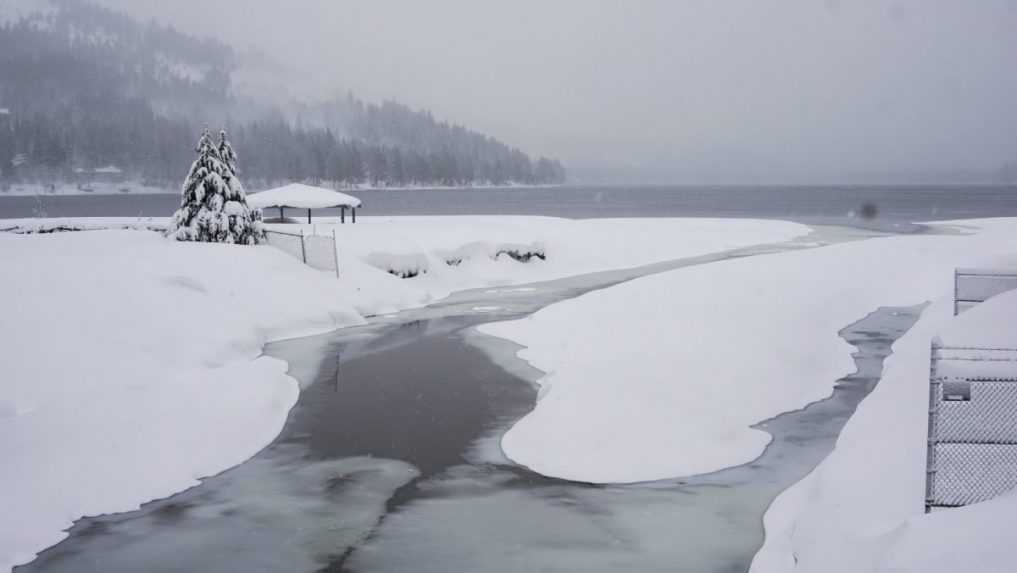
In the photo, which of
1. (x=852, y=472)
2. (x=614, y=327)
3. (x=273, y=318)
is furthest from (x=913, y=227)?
(x=852, y=472)

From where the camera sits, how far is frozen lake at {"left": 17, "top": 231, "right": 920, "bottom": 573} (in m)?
9.51

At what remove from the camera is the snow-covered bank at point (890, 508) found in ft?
22.4

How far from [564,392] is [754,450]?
4.43 meters

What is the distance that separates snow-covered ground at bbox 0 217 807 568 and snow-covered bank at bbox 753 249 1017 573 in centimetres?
873

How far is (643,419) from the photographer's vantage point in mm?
14680

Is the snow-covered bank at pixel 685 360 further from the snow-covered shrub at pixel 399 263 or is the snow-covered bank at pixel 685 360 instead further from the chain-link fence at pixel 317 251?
the chain-link fence at pixel 317 251

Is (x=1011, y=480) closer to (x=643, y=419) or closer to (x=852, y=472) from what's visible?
(x=852, y=472)

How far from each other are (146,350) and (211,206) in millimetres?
12790

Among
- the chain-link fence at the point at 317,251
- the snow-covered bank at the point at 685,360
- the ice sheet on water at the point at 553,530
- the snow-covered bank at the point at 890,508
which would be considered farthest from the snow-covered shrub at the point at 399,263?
the ice sheet on water at the point at 553,530

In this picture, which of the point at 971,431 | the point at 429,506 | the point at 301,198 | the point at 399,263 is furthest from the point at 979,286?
the point at 301,198

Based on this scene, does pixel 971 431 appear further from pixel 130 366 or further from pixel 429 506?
pixel 130 366

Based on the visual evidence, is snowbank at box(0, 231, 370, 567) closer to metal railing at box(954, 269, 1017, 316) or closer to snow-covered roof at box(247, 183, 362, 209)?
snow-covered roof at box(247, 183, 362, 209)

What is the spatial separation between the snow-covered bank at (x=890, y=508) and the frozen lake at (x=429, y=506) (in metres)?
0.47

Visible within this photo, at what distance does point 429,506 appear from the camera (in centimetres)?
1106
